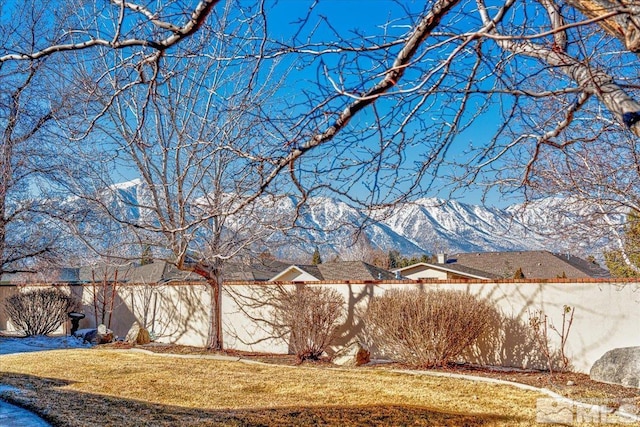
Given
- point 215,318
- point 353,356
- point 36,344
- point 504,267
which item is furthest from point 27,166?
point 504,267

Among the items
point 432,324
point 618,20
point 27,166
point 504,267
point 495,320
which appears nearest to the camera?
point 618,20

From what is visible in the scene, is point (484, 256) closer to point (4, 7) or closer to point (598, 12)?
point (4, 7)

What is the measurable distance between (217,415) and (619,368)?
6.37 m

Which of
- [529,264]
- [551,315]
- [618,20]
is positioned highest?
[618,20]

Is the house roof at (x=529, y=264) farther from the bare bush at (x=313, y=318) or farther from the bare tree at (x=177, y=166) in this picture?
the bare tree at (x=177, y=166)

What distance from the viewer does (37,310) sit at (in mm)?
15547

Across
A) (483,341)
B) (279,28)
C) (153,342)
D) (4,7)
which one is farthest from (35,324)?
(279,28)

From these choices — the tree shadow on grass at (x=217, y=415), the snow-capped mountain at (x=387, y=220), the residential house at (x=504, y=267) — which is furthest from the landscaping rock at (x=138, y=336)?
the residential house at (x=504, y=267)

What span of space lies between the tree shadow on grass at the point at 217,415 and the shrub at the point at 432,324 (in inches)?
142

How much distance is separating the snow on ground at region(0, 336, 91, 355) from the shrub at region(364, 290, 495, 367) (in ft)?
26.9

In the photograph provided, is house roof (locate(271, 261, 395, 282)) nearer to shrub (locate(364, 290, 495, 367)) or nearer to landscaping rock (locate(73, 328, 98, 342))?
landscaping rock (locate(73, 328, 98, 342))

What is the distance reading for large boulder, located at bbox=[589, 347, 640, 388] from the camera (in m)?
8.02

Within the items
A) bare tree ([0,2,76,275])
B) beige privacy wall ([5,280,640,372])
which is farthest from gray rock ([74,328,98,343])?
bare tree ([0,2,76,275])

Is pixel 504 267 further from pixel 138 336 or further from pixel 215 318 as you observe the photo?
pixel 138 336
